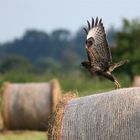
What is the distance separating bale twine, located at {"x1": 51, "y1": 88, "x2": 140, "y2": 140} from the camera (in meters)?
6.02

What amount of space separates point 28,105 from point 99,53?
10625 mm

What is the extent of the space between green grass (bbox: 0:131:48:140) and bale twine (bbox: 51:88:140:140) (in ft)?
28.0

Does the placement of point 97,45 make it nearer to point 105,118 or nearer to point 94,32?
point 94,32

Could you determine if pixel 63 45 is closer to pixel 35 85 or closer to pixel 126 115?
pixel 35 85

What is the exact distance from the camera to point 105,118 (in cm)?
623

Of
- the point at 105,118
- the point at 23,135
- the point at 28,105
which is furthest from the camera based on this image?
the point at 28,105

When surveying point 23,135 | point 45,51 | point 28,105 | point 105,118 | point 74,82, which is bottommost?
point 23,135

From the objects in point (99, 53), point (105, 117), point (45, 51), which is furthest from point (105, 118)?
point (45, 51)

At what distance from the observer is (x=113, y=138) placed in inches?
Answer: 238

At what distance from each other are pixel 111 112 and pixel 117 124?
0.16m

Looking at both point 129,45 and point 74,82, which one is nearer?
point 74,82

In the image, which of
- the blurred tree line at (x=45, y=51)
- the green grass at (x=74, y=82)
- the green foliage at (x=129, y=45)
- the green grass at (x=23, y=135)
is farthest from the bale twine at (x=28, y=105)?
the blurred tree line at (x=45, y=51)

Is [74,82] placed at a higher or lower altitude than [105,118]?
higher

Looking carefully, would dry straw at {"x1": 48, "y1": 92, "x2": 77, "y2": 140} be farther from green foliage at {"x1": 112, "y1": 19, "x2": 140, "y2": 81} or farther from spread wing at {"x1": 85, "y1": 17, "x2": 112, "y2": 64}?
green foliage at {"x1": 112, "y1": 19, "x2": 140, "y2": 81}
